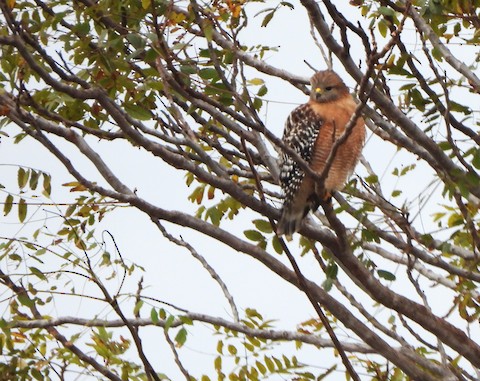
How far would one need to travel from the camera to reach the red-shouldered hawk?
5.57m

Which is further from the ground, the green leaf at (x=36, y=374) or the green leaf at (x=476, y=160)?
the green leaf at (x=476, y=160)

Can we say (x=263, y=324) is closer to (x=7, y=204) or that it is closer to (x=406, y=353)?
(x=406, y=353)

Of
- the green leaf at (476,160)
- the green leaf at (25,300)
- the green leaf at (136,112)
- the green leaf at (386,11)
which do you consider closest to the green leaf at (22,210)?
the green leaf at (25,300)

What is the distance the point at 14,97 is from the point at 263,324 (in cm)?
190

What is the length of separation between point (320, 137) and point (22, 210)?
2264mm

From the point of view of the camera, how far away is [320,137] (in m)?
6.16

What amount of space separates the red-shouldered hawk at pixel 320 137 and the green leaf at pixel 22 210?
1.52 metres

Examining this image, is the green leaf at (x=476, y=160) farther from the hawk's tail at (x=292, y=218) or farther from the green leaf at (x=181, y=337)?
the green leaf at (x=181, y=337)

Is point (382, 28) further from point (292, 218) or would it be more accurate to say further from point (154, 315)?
point (154, 315)

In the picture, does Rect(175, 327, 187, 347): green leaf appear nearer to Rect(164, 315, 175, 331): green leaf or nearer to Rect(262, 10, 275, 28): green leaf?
Rect(164, 315, 175, 331): green leaf

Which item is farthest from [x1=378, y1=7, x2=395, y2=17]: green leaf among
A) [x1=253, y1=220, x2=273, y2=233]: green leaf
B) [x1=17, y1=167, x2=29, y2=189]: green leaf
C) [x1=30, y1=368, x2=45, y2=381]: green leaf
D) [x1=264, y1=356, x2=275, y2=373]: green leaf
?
[x1=30, y1=368, x2=45, y2=381]: green leaf

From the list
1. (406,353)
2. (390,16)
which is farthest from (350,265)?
(390,16)

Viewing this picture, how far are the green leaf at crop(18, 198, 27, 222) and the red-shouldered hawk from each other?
1.52 m

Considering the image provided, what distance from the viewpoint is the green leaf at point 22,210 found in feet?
14.8
